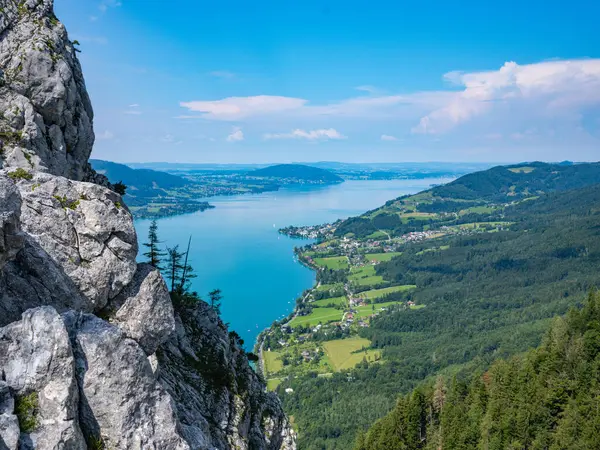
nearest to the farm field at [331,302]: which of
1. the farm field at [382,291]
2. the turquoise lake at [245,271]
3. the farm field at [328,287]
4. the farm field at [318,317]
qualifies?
the farm field at [318,317]

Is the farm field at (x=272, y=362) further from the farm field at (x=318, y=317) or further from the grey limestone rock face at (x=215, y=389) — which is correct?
the grey limestone rock face at (x=215, y=389)

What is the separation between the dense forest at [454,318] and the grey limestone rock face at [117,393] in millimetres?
57249

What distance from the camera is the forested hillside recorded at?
110 ft

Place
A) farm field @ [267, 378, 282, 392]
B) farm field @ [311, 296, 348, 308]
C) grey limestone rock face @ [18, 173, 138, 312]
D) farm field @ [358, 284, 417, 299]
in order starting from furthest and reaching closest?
farm field @ [358, 284, 417, 299] → farm field @ [311, 296, 348, 308] → farm field @ [267, 378, 282, 392] → grey limestone rock face @ [18, 173, 138, 312]

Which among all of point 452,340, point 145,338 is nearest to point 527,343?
point 452,340

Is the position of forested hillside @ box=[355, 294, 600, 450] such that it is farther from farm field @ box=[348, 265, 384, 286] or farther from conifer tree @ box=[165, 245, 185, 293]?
farm field @ box=[348, 265, 384, 286]

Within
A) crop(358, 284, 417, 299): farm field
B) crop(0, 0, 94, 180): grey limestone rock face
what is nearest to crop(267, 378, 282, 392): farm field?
crop(358, 284, 417, 299): farm field

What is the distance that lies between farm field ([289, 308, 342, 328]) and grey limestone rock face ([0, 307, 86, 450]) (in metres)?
103

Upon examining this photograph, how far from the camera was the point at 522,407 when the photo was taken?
117ft

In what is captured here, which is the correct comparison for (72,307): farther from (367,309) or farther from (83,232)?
(367,309)

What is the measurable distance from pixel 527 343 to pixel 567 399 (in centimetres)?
5852

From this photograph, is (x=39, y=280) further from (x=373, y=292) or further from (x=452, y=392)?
(x=373, y=292)

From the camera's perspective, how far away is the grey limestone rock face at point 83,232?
12172 millimetres

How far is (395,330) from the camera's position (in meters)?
119
